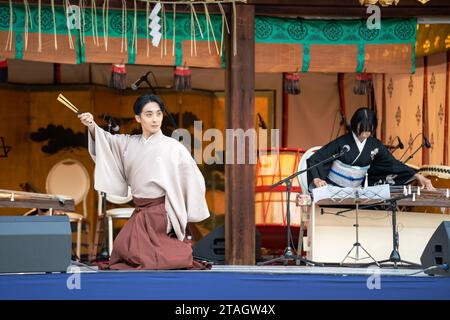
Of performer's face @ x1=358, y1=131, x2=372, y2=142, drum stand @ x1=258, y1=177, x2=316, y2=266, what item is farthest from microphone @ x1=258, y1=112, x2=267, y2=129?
drum stand @ x1=258, y1=177, x2=316, y2=266

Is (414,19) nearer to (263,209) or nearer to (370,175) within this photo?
(370,175)

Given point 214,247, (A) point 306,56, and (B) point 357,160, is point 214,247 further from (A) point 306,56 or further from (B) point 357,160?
(A) point 306,56

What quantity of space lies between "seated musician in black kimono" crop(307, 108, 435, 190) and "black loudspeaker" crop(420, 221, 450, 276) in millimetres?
1546

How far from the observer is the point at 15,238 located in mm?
8023

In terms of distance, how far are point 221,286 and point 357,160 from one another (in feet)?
8.93

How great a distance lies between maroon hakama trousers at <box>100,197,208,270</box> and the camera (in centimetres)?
868

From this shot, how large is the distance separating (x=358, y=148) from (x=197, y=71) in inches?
134

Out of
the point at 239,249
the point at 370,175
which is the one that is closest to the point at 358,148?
the point at 370,175

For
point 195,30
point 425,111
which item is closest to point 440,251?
point 195,30

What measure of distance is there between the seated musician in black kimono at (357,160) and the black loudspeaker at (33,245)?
9.71 feet

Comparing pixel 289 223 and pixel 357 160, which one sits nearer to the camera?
pixel 289 223

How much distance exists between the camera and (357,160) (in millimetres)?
10344

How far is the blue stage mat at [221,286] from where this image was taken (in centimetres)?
795

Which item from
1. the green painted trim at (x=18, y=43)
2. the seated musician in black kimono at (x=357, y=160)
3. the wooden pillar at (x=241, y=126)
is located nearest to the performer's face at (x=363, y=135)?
the seated musician in black kimono at (x=357, y=160)
